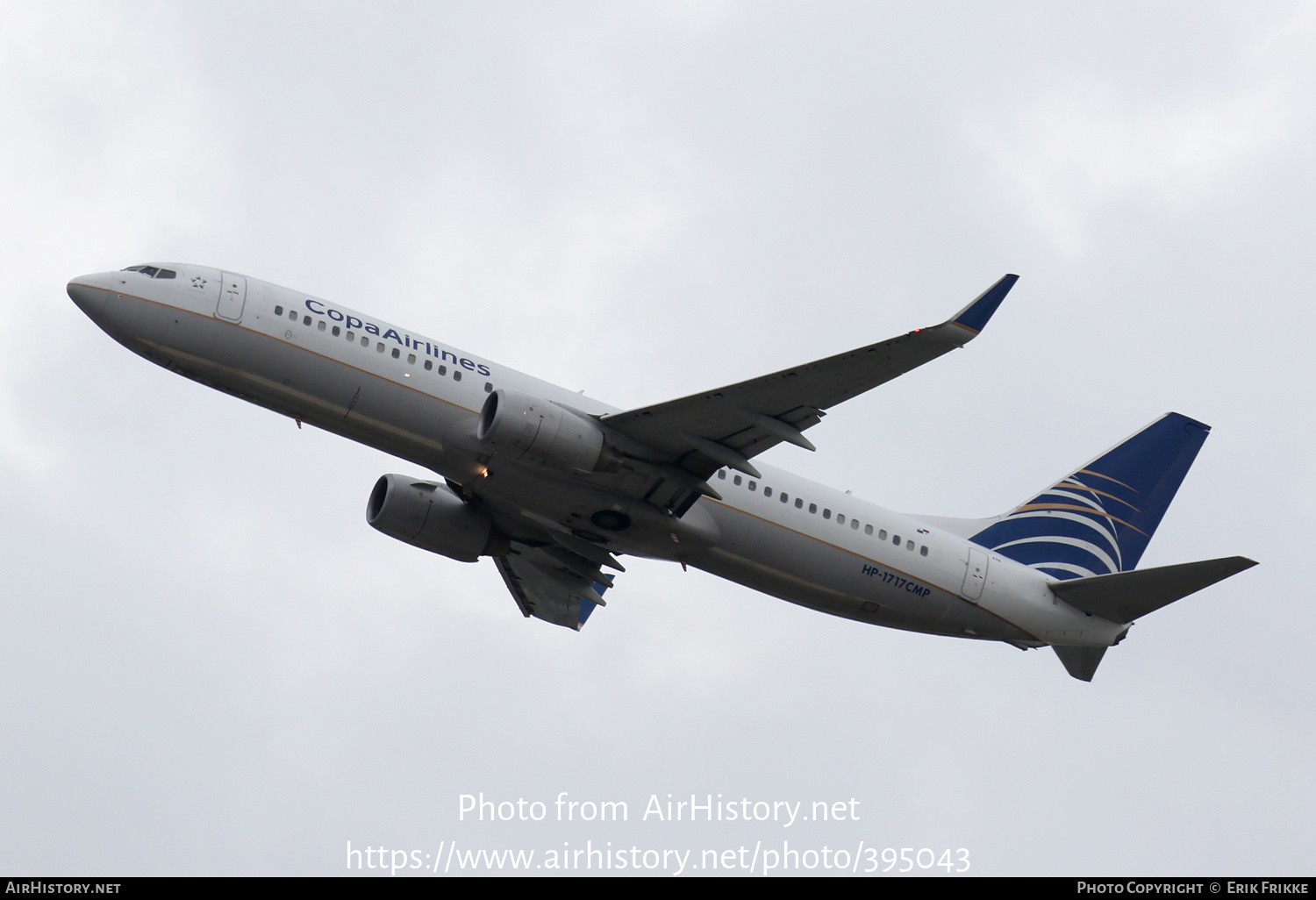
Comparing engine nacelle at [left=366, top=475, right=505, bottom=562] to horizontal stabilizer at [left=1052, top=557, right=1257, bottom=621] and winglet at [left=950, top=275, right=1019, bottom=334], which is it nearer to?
winglet at [left=950, top=275, right=1019, bottom=334]

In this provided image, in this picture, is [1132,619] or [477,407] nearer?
[477,407]

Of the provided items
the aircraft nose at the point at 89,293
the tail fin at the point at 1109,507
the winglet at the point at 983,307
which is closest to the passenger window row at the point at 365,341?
the aircraft nose at the point at 89,293

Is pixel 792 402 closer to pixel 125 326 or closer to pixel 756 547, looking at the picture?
pixel 756 547

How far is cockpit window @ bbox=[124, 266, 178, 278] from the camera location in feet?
88.3

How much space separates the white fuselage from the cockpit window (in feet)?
0.66

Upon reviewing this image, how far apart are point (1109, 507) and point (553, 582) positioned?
15629mm

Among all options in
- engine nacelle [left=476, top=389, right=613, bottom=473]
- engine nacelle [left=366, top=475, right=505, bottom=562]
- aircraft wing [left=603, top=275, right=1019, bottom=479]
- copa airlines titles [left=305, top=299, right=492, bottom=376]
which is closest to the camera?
aircraft wing [left=603, top=275, right=1019, bottom=479]

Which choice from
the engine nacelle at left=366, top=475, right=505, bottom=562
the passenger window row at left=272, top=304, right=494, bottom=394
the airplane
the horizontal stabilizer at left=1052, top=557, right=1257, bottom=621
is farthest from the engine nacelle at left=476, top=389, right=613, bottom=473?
the horizontal stabilizer at left=1052, top=557, right=1257, bottom=621

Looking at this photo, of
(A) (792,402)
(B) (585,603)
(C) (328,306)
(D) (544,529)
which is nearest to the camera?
(A) (792,402)

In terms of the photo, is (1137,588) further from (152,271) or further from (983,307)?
(152,271)

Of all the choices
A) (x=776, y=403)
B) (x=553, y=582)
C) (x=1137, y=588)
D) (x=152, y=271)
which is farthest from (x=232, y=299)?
(x=1137, y=588)

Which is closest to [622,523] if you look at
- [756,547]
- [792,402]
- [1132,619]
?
[756,547]

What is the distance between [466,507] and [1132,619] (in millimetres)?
17305

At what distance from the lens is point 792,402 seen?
2573 cm
